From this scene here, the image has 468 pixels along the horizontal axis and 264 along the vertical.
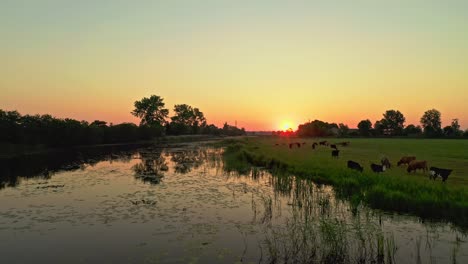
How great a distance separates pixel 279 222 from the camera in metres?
17.6

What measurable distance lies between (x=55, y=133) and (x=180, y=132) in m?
92.5

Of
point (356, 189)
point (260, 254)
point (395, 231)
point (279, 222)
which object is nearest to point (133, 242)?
point (260, 254)

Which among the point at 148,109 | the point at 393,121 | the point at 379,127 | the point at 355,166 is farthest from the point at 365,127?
the point at 355,166

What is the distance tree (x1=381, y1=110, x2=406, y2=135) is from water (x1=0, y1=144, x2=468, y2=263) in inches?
6907

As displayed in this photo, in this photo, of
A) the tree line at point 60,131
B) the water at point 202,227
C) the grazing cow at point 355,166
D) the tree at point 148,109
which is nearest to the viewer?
the water at point 202,227

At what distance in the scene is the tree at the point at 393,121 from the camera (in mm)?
184387

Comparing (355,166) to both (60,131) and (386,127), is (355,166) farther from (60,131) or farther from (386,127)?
(386,127)

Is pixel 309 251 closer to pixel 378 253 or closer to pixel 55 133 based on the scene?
pixel 378 253

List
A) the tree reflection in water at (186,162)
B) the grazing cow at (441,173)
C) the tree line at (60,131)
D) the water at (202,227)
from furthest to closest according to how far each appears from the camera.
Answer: the tree line at (60,131), the tree reflection in water at (186,162), the grazing cow at (441,173), the water at (202,227)

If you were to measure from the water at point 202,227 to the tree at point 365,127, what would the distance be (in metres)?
157

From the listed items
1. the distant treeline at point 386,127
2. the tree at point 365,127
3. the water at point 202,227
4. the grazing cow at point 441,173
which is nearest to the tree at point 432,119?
the distant treeline at point 386,127

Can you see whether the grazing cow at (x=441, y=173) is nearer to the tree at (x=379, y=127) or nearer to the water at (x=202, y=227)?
the water at (x=202, y=227)

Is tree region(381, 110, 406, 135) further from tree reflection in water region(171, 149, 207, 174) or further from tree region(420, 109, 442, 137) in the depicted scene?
tree reflection in water region(171, 149, 207, 174)

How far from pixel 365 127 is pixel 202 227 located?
175087mm
